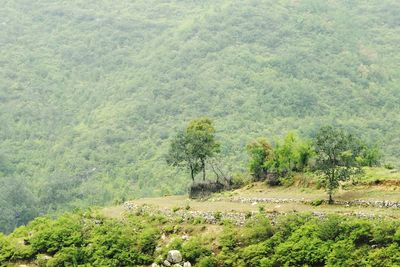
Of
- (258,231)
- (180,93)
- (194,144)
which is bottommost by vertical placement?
(258,231)

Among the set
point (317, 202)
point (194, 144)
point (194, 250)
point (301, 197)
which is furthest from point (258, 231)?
point (194, 144)

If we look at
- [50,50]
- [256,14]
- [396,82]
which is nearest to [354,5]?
[256,14]

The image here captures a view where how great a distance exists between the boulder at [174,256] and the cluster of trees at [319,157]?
38.3 feet

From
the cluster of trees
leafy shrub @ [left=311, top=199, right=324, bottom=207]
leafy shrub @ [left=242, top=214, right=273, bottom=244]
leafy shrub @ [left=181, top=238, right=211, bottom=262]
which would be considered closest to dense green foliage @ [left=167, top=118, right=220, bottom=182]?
the cluster of trees

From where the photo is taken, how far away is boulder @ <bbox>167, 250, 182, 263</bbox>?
136 feet

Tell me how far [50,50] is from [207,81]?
6987cm

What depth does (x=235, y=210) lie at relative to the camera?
46688 millimetres

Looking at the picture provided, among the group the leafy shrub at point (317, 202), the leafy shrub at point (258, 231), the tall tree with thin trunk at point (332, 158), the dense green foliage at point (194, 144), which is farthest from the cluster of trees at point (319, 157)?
the leafy shrub at point (258, 231)

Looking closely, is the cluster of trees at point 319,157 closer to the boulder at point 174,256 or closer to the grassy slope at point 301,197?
the grassy slope at point 301,197

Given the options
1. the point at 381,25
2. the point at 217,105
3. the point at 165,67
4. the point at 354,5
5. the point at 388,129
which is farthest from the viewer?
the point at 354,5

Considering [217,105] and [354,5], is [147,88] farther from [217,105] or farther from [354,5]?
[354,5]

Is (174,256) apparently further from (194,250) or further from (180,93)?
(180,93)

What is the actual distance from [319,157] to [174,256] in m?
13.9

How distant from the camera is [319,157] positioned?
47.4m
